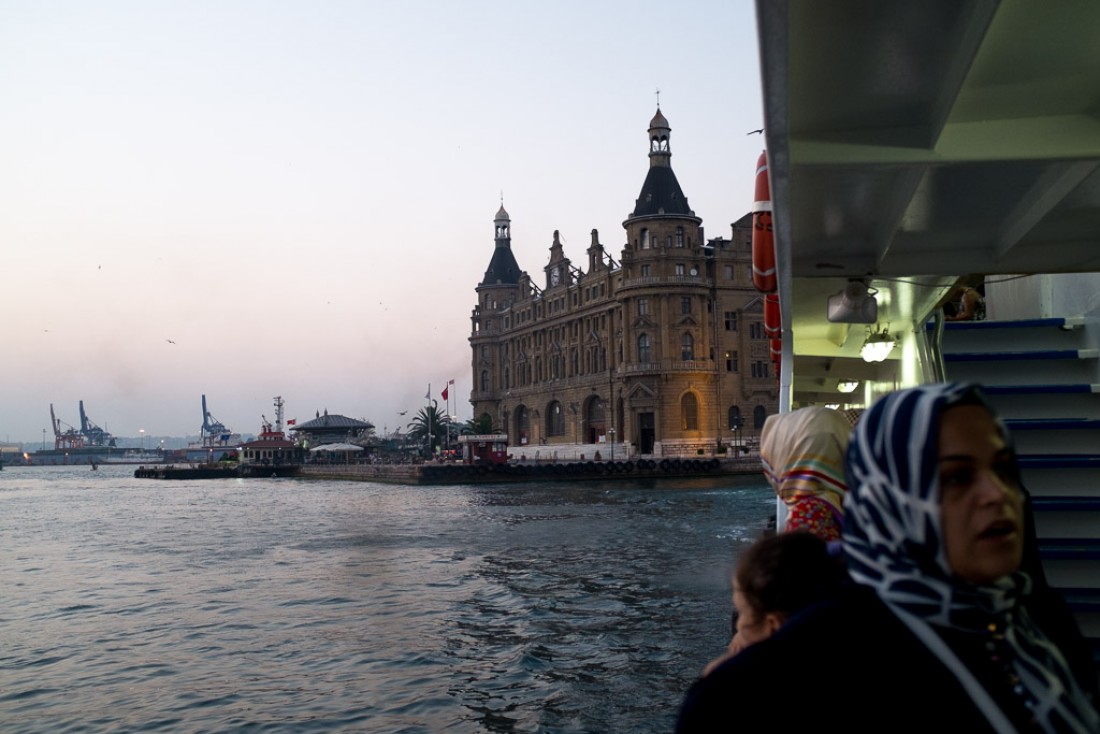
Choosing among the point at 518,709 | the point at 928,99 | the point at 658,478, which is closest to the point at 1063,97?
the point at 928,99

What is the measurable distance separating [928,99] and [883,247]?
2161 mm

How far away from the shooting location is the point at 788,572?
2422 mm

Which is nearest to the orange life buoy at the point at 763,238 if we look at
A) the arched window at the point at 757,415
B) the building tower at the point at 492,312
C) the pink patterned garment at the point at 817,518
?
the pink patterned garment at the point at 817,518

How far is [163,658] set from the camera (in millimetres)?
13508

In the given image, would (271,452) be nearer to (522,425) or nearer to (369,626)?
(522,425)

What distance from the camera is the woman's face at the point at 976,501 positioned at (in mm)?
1689

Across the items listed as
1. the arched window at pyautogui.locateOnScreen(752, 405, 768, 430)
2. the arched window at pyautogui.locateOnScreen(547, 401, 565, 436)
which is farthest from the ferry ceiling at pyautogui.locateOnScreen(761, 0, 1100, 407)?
the arched window at pyautogui.locateOnScreen(547, 401, 565, 436)

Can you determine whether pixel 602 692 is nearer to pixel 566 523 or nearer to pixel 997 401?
pixel 997 401

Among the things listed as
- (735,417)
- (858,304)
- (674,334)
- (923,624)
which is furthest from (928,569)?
(735,417)

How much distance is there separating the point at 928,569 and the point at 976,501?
0.45ft

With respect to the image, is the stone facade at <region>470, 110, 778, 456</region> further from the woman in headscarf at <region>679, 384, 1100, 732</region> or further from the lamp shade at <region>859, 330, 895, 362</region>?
the woman in headscarf at <region>679, 384, 1100, 732</region>

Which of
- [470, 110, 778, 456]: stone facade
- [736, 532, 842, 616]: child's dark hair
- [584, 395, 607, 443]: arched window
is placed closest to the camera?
[736, 532, 842, 616]: child's dark hair

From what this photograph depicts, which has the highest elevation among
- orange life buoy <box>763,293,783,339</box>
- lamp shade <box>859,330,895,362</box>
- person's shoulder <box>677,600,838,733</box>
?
orange life buoy <box>763,293,783,339</box>

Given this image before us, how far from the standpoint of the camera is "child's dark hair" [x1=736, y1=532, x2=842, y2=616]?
241cm
